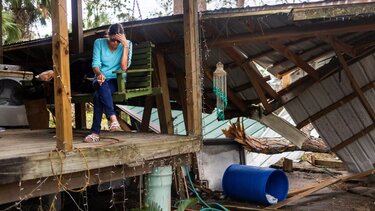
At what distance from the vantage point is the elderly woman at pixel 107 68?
15.5ft

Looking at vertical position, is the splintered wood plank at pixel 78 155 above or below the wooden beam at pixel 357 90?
below

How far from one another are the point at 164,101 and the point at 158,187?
232cm

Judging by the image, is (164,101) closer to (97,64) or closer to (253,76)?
(253,76)

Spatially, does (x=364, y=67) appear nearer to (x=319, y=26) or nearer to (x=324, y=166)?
(x=319, y=26)

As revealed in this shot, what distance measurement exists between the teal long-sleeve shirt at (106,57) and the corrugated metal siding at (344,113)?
13.7 feet

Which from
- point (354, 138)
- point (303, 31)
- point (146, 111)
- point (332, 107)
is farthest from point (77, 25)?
point (354, 138)

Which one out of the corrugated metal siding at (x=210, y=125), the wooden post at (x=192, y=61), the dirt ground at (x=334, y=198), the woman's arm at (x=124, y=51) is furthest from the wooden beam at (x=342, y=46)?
the corrugated metal siding at (x=210, y=125)

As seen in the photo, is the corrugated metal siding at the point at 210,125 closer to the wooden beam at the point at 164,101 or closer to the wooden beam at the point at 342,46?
the wooden beam at the point at 164,101

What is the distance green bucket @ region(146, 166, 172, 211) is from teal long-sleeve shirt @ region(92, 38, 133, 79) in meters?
1.36

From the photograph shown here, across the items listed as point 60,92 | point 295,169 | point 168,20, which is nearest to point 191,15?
point 168,20

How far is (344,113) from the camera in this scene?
769cm

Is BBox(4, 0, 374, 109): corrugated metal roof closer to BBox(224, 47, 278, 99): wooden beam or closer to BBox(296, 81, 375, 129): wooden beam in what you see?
BBox(224, 47, 278, 99): wooden beam

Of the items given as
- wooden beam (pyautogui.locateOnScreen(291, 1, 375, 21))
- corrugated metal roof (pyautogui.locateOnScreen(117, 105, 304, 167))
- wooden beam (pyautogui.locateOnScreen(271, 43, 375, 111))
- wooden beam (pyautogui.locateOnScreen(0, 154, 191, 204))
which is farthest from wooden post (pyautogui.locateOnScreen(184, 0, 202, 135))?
corrugated metal roof (pyautogui.locateOnScreen(117, 105, 304, 167))

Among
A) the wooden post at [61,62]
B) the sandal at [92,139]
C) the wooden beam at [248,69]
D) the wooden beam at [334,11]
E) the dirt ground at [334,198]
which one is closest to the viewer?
the wooden post at [61,62]
